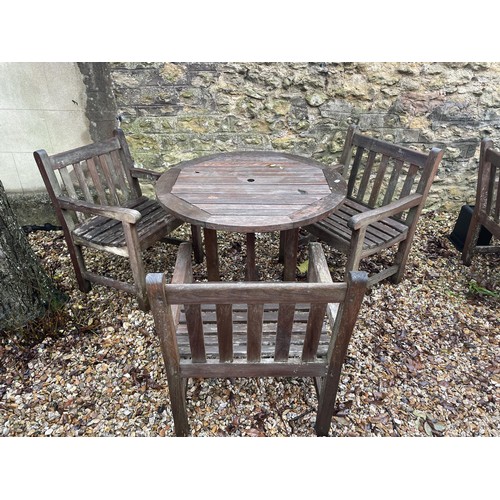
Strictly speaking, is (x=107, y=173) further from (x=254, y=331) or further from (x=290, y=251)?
(x=254, y=331)

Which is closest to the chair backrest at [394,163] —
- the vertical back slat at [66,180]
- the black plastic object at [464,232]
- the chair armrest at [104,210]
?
the black plastic object at [464,232]

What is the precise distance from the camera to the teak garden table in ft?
6.44

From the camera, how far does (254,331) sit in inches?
55.6

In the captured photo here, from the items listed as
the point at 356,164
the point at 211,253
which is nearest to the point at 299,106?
the point at 356,164

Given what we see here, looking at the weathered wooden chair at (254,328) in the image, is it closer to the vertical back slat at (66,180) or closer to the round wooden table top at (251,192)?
the round wooden table top at (251,192)

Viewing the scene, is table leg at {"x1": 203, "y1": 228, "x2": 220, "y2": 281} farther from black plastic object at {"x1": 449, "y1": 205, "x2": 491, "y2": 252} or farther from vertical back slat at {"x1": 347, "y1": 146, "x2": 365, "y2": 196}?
black plastic object at {"x1": 449, "y1": 205, "x2": 491, "y2": 252}

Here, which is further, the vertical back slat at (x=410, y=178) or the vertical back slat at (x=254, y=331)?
the vertical back slat at (x=410, y=178)

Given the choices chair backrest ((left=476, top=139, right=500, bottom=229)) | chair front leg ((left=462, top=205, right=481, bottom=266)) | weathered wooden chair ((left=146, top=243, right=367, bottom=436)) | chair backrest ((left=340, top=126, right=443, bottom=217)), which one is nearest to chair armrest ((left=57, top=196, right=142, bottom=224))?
weathered wooden chair ((left=146, top=243, right=367, bottom=436))

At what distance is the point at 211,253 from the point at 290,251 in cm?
55

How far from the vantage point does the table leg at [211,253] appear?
7.98ft

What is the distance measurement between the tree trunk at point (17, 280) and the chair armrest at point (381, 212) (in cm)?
207

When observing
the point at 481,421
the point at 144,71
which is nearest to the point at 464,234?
the point at 481,421

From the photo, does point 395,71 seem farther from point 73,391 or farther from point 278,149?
point 73,391

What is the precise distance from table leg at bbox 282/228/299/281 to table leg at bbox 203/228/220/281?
48 centimetres
